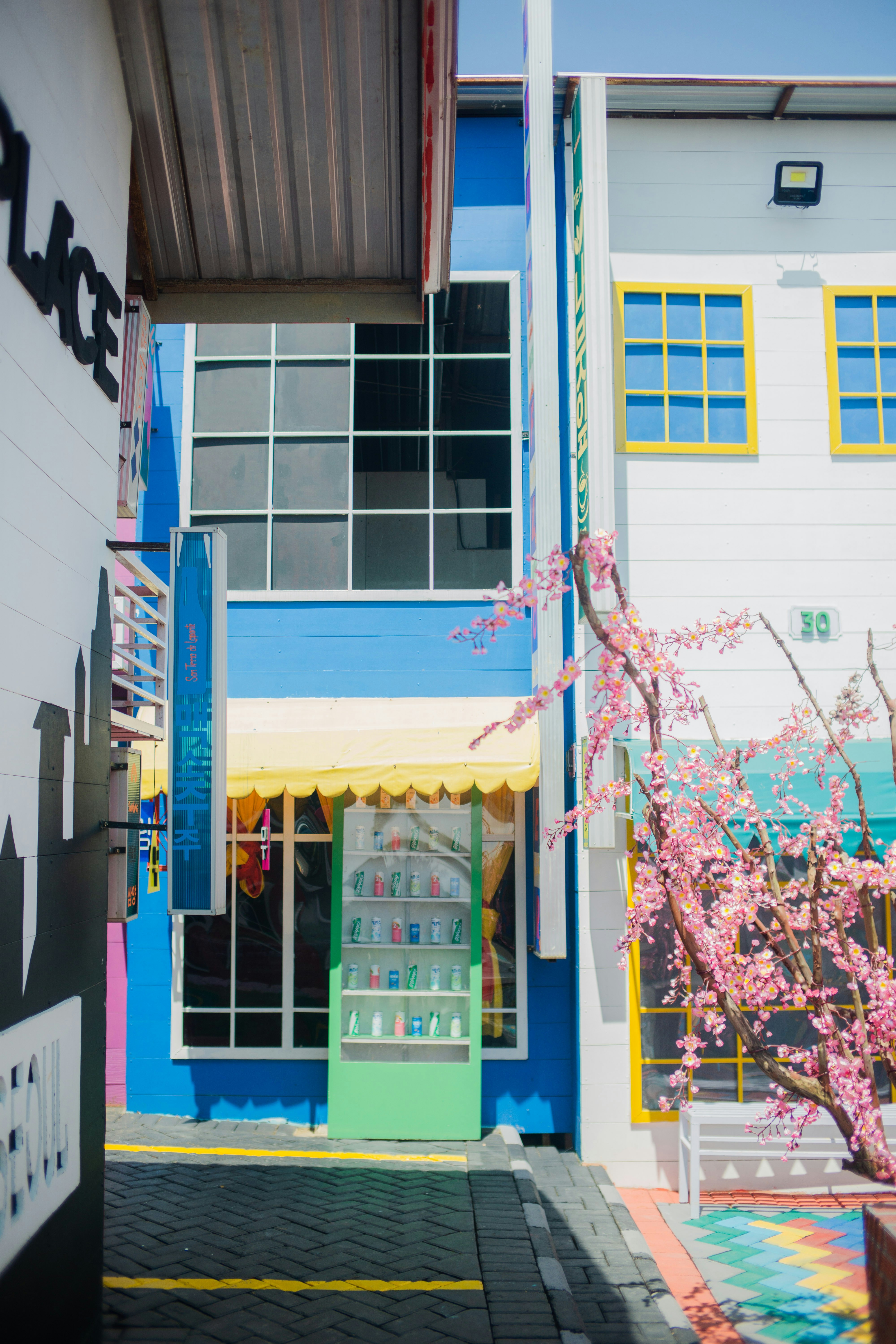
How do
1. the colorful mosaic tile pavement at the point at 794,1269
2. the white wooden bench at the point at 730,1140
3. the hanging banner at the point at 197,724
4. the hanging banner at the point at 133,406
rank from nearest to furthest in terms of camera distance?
the hanging banner at the point at 197,724, the colorful mosaic tile pavement at the point at 794,1269, the hanging banner at the point at 133,406, the white wooden bench at the point at 730,1140

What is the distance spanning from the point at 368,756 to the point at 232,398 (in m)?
3.38

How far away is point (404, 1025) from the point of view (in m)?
7.17

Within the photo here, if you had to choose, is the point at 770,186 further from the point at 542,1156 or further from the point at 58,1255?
the point at 58,1255

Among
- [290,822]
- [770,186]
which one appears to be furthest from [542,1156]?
[770,186]

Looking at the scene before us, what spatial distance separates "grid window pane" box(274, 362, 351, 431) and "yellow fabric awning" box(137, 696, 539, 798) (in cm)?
247

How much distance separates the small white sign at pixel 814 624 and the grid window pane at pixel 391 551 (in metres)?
2.87

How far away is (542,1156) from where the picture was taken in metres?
6.97

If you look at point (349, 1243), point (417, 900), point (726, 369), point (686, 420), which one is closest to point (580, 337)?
point (686, 420)

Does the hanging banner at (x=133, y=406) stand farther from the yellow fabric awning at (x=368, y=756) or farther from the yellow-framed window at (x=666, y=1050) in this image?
the yellow-framed window at (x=666, y=1050)

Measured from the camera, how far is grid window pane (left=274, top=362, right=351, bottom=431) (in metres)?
7.96

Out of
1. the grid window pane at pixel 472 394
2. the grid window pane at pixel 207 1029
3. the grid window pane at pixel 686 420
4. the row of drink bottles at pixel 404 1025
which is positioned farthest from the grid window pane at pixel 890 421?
the grid window pane at pixel 207 1029

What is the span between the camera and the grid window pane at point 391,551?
7.82 meters

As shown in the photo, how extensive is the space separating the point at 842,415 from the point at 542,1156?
6100mm

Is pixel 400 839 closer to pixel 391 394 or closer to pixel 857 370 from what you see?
pixel 391 394
